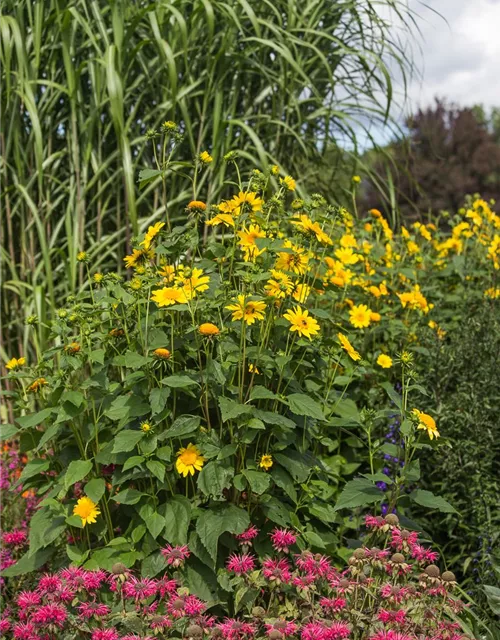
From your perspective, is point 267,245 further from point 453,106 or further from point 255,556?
point 453,106

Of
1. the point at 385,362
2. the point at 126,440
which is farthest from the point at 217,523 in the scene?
the point at 385,362

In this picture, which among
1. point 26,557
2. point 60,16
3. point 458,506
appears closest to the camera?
point 26,557

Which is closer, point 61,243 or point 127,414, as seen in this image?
point 127,414

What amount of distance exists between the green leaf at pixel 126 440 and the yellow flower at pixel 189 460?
109 mm

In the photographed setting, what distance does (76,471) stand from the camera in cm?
186

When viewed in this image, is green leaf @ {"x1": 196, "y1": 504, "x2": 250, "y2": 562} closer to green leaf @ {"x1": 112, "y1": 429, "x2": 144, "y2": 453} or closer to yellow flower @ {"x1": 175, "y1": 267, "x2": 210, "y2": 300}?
green leaf @ {"x1": 112, "y1": 429, "x2": 144, "y2": 453}

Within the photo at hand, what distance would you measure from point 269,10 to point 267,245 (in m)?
2.01

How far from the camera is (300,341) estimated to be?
1.90 m

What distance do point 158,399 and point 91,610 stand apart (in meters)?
0.50

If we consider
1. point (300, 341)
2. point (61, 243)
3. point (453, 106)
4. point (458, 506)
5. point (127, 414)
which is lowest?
point (458, 506)

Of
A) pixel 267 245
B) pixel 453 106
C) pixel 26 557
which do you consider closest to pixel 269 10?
pixel 267 245

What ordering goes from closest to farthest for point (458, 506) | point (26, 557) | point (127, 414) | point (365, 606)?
1. point (365, 606)
2. point (127, 414)
3. point (26, 557)
4. point (458, 506)

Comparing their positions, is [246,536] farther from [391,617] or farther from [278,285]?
[278,285]

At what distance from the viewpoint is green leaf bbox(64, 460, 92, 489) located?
1.83 meters
